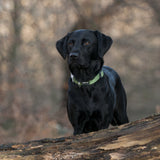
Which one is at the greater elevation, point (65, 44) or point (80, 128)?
point (65, 44)

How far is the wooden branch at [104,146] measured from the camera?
8.39 ft

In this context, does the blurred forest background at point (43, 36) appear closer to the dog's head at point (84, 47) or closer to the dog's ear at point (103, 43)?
the dog's head at point (84, 47)

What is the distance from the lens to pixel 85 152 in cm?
270

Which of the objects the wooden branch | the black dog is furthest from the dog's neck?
the wooden branch

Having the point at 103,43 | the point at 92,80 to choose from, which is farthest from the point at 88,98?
the point at 103,43

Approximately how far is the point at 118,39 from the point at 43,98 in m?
6.26

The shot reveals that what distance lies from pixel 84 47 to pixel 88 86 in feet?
2.05

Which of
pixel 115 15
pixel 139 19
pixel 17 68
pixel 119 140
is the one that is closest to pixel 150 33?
pixel 139 19

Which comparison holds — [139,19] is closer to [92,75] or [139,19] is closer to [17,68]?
[17,68]

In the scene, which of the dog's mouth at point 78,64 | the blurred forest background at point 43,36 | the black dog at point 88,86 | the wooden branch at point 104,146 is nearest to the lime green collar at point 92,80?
the black dog at point 88,86

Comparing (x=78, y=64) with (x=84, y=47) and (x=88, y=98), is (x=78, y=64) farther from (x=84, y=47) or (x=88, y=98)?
(x=88, y=98)

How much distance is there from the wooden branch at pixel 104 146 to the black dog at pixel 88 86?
50.9 inches

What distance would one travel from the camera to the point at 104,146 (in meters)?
2.74

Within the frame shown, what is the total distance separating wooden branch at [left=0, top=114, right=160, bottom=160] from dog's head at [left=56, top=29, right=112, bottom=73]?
63.0 inches
